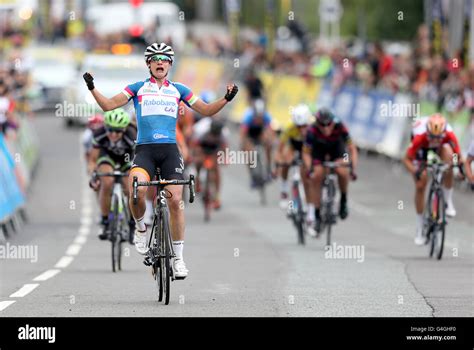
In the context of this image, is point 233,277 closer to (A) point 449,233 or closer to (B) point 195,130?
(A) point 449,233

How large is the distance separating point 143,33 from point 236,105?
10226mm

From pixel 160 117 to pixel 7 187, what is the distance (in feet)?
29.1

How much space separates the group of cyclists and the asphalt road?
61 centimetres

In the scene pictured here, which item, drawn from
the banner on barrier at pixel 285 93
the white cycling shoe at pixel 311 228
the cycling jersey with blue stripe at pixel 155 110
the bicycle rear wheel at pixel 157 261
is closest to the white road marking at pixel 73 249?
the bicycle rear wheel at pixel 157 261

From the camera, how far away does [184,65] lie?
53812 mm

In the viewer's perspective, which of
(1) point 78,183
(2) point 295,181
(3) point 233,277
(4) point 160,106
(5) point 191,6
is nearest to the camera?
(4) point 160,106

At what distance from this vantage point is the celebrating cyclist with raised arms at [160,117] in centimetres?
1328

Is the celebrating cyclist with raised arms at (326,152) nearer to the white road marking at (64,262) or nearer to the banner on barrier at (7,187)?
the white road marking at (64,262)

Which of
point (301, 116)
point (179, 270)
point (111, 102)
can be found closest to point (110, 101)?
point (111, 102)

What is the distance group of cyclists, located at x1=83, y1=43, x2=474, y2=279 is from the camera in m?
13.3

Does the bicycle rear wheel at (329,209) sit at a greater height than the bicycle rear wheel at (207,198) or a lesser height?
Answer: greater

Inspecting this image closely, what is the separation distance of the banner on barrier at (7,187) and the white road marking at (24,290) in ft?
19.3

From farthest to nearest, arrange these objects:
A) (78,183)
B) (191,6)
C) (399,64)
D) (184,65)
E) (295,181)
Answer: (191,6)
(184,65)
(399,64)
(78,183)
(295,181)
